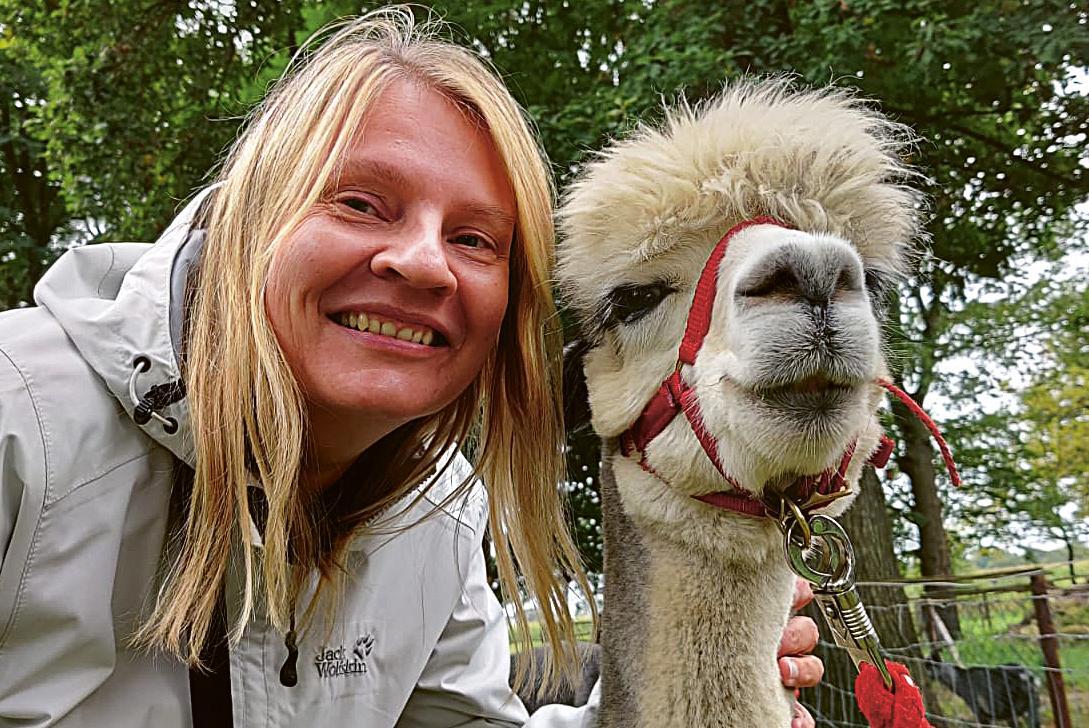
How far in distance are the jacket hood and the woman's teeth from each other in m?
0.31

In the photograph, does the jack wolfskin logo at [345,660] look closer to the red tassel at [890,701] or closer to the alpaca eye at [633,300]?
the alpaca eye at [633,300]

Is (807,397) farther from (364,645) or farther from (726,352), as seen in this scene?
(364,645)

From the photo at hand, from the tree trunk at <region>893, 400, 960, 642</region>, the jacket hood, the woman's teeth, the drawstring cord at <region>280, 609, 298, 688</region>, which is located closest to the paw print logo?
the drawstring cord at <region>280, 609, 298, 688</region>

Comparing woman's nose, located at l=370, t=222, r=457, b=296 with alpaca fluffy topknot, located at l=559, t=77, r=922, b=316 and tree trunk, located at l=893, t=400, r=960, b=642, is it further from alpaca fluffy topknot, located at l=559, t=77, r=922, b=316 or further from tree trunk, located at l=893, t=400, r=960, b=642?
tree trunk, located at l=893, t=400, r=960, b=642

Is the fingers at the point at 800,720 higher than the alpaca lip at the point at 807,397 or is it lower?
lower

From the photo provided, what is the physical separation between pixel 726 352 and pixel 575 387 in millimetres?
681

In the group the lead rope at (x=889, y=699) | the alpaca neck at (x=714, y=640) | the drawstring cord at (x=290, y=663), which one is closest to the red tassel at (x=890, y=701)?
the lead rope at (x=889, y=699)

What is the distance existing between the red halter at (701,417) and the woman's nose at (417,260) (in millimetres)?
453

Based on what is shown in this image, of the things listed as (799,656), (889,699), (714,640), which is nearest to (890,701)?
(889,699)

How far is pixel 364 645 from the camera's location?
2094mm

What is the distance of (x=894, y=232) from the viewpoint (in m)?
1.88

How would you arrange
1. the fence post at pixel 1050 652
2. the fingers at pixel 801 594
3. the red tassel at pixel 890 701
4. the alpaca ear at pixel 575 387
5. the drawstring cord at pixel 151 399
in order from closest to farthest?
the red tassel at pixel 890 701, the drawstring cord at pixel 151 399, the fingers at pixel 801 594, the alpaca ear at pixel 575 387, the fence post at pixel 1050 652

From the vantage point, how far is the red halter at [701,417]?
1.66 metres

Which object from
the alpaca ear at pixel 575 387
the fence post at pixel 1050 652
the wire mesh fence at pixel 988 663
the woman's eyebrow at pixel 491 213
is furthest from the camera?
the wire mesh fence at pixel 988 663
